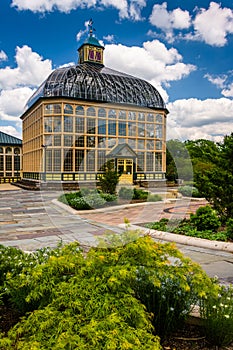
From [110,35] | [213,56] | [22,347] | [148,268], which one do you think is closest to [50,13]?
[110,35]

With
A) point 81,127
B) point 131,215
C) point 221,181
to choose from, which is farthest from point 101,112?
point 221,181

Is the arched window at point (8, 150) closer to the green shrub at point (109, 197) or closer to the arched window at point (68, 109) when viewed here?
the arched window at point (68, 109)

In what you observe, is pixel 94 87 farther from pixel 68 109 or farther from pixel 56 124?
pixel 56 124

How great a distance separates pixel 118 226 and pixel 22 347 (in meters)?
7.16

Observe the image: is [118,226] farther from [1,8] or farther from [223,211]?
[1,8]

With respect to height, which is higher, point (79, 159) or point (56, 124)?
point (56, 124)

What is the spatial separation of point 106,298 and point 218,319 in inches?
46.3

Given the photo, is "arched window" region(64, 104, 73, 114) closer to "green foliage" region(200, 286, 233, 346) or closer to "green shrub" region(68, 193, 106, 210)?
"green shrub" region(68, 193, 106, 210)

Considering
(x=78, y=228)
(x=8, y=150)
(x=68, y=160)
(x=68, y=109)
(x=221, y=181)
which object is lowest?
(x=78, y=228)

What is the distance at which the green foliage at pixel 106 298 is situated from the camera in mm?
2057

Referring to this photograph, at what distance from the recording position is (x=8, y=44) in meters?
14.0

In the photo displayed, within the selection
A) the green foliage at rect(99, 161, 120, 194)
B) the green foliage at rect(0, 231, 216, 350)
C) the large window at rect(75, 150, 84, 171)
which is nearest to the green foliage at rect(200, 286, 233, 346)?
the green foliage at rect(0, 231, 216, 350)

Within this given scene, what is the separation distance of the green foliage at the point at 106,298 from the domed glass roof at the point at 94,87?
2012 centimetres

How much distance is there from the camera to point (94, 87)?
79.8 ft
